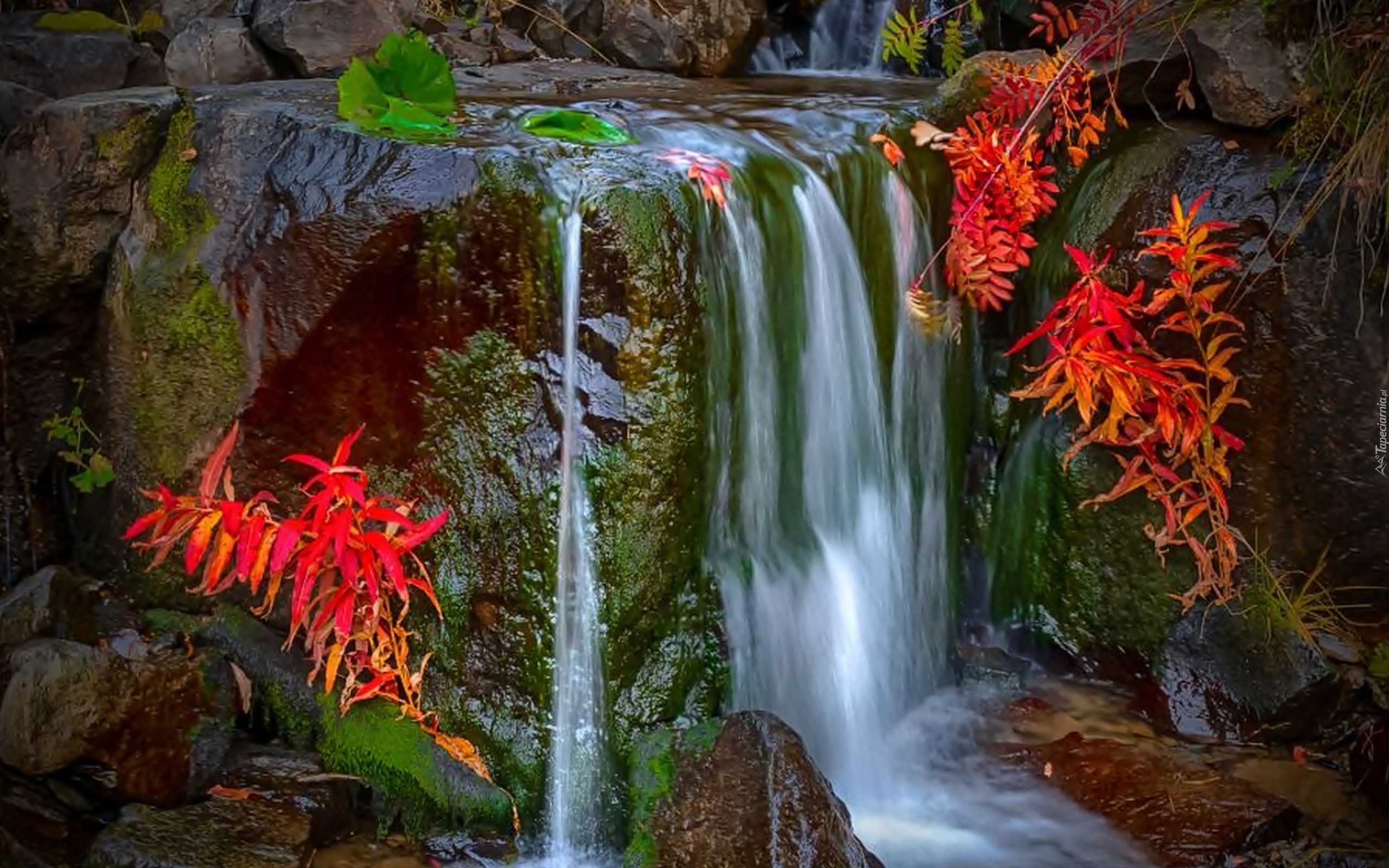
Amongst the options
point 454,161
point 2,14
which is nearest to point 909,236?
point 454,161

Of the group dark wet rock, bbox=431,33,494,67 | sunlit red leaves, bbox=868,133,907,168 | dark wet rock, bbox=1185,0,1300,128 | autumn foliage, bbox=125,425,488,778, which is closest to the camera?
autumn foliage, bbox=125,425,488,778

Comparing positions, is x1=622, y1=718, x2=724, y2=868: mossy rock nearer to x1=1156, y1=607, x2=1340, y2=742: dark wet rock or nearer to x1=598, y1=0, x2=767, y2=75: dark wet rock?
x1=1156, y1=607, x2=1340, y2=742: dark wet rock

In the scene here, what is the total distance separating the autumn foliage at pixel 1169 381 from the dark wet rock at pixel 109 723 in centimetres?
292

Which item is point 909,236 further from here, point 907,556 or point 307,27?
point 307,27

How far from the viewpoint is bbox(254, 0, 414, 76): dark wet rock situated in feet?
17.5

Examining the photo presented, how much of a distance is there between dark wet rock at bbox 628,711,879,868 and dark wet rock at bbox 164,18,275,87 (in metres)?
3.54

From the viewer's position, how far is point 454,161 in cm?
370

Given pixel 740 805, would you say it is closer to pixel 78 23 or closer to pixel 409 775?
pixel 409 775

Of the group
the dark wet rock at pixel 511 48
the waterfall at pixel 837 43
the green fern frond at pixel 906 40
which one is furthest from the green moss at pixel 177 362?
the waterfall at pixel 837 43

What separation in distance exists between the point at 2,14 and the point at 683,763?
4287 millimetres

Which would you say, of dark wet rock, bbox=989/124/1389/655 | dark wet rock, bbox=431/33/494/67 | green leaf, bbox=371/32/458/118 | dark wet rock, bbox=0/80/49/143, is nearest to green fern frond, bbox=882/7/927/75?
dark wet rock, bbox=989/124/1389/655

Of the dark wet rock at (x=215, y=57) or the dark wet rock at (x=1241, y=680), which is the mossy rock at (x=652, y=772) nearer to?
the dark wet rock at (x=1241, y=680)

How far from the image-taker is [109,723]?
351 cm

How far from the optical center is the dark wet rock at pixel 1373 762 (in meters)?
3.72
